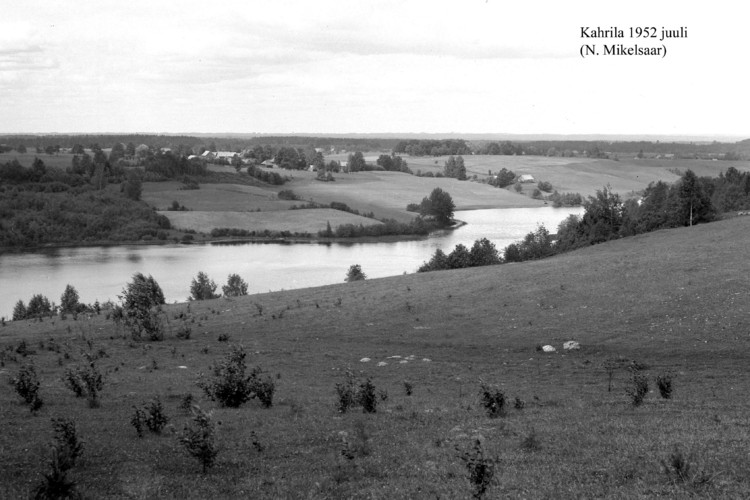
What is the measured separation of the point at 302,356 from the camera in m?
30.9

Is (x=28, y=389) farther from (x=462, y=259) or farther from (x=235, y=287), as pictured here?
(x=462, y=259)

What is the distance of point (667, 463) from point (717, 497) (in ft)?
5.39

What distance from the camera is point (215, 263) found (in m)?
91.7

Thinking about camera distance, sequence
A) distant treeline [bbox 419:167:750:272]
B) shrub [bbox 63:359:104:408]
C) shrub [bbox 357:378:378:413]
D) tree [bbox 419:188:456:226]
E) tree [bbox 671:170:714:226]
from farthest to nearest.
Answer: tree [bbox 419:188:456:226] < distant treeline [bbox 419:167:750:272] < tree [bbox 671:170:714:226] < shrub [bbox 63:359:104:408] < shrub [bbox 357:378:378:413]

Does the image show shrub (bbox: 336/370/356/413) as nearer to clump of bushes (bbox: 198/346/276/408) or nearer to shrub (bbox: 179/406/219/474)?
clump of bushes (bbox: 198/346/276/408)

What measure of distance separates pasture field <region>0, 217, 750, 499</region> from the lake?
29.6 metres

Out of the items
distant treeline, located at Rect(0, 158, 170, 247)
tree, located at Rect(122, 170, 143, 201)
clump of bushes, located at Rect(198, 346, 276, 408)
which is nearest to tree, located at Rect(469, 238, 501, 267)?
clump of bushes, located at Rect(198, 346, 276, 408)

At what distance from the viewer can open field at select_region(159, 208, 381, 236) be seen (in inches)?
4898

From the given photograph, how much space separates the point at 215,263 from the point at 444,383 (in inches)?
2783

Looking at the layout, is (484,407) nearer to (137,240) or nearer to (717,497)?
(717,497)

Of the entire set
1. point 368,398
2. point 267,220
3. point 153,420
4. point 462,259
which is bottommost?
point 267,220

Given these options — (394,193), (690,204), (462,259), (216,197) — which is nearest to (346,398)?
(462,259)

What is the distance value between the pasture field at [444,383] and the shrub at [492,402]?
1.02 feet

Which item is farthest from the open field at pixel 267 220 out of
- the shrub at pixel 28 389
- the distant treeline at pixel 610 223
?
the shrub at pixel 28 389
